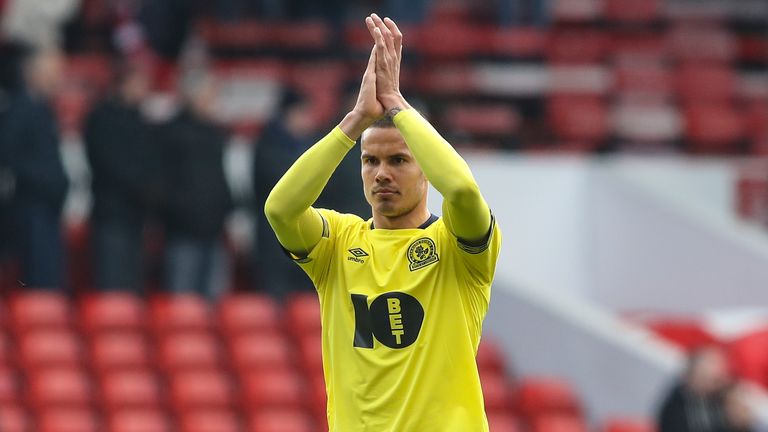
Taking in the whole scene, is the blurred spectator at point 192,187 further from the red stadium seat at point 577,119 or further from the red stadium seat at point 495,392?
the red stadium seat at point 577,119

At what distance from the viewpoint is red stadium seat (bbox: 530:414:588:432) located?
10.1 meters

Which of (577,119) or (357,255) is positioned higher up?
(357,255)

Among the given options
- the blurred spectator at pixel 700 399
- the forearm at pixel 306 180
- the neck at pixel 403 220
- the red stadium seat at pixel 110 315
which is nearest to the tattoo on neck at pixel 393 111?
the forearm at pixel 306 180

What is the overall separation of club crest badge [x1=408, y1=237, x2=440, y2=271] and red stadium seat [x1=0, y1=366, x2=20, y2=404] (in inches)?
193

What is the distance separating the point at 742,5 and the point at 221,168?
7.70 metres

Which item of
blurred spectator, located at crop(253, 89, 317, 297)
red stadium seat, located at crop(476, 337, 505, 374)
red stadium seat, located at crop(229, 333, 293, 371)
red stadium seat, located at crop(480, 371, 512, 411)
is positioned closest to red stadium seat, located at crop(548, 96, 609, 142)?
red stadium seat, located at crop(476, 337, 505, 374)

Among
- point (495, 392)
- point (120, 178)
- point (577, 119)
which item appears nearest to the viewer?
point (120, 178)

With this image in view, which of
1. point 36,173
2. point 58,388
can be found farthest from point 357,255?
point 36,173

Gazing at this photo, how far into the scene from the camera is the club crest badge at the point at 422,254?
489 cm

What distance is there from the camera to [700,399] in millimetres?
9578

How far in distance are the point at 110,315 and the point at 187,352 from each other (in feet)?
1.64

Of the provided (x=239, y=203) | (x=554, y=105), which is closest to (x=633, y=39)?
(x=554, y=105)

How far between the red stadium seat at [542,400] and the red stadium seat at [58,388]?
2.64m

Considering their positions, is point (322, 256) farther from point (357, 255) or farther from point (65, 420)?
point (65, 420)
